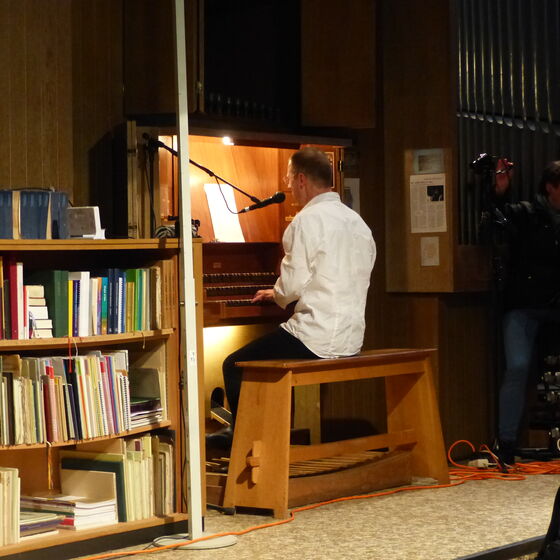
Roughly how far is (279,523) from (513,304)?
84.0 inches

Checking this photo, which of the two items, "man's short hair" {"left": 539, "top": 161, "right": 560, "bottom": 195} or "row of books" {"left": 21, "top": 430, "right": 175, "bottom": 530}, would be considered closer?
"row of books" {"left": 21, "top": 430, "right": 175, "bottom": 530}

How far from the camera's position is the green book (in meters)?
4.17

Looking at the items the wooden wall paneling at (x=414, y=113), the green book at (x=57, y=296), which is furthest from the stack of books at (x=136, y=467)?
the wooden wall paneling at (x=414, y=113)

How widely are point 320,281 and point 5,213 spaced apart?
61.1 inches

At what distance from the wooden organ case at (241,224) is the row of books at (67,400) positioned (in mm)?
1478

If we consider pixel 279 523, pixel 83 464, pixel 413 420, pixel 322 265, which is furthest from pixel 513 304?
pixel 83 464

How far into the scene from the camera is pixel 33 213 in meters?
4.14

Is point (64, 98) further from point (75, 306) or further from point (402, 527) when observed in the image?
point (402, 527)

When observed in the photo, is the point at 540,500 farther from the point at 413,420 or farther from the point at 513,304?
the point at 513,304

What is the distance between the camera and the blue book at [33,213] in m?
4.13

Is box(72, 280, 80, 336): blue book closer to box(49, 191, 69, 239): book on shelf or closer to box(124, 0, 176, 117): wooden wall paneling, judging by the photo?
box(49, 191, 69, 239): book on shelf

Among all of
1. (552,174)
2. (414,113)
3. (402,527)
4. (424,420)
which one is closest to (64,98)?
(414,113)

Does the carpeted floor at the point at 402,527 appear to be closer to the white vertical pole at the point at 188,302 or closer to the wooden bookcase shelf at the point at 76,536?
the wooden bookcase shelf at the point at 76,536

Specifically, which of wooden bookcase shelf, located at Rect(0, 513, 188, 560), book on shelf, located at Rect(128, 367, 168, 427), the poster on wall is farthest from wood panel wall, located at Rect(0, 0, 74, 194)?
the poster on wall
